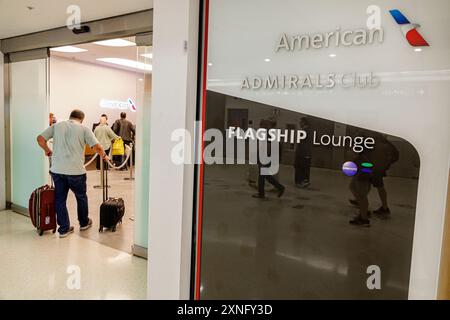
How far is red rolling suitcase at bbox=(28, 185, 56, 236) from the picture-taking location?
4.27m

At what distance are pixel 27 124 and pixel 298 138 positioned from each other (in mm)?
4564

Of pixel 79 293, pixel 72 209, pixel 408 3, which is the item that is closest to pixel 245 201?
pixel 408 3

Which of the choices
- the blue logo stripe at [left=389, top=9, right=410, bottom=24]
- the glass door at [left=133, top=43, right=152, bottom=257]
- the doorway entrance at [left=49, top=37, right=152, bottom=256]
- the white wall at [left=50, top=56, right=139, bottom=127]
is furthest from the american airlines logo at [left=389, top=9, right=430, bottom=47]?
the white wall at [left=50, top=56, right=139, bottom=127]

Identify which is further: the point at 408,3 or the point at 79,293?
the point at 79,293

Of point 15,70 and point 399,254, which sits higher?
point 15,70

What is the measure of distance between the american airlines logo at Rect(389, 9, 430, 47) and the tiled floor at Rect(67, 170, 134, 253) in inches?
137

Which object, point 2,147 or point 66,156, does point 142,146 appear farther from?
point 2,147

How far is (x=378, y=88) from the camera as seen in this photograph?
178 centimetres

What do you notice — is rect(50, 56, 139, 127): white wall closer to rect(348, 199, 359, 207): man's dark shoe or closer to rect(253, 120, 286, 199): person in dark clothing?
rect(253, 120, 286, 199): person in dark clothing

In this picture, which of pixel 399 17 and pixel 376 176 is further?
pixel 376 176

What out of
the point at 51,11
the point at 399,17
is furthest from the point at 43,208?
the point at 399,17

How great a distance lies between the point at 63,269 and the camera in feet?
11.1

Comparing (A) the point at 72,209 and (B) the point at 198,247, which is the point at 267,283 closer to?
(B) the point at 198,247
